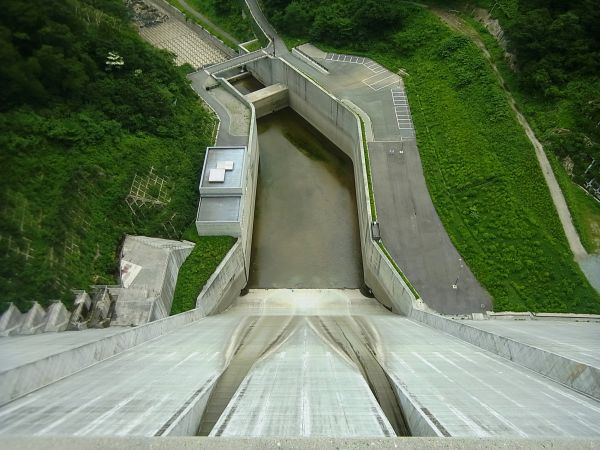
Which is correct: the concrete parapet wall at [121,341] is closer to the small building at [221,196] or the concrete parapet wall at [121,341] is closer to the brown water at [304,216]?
the small building at [221,196]

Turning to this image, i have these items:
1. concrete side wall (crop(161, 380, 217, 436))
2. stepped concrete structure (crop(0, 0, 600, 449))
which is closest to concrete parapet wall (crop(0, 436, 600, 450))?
stepped concrete structure (crop(0, 0, 600, 449))

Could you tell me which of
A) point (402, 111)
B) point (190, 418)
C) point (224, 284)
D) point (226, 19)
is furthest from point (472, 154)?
point (226, 19)

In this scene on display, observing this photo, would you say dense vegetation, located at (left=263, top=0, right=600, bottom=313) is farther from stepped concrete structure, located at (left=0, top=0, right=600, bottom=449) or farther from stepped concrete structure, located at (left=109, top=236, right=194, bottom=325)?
stepped concrete structure, located at (left=109, top=236, right=194, bottom=325)

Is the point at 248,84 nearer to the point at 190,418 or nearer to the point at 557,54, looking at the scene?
the point at 557,54

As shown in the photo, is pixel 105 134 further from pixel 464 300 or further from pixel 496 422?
pixel 496 422

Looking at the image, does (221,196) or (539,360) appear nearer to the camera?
(539,360)

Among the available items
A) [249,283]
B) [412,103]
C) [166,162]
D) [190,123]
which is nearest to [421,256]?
[249,283]

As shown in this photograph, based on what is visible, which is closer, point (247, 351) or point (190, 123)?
point (247, 351)
